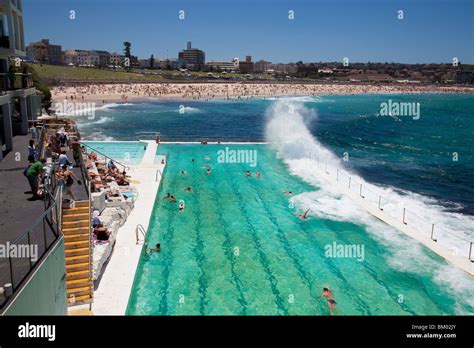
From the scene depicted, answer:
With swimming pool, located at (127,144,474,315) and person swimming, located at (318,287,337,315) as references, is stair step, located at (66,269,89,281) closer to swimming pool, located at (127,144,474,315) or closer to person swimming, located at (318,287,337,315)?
swimming pool, located at (127,144,474,315)

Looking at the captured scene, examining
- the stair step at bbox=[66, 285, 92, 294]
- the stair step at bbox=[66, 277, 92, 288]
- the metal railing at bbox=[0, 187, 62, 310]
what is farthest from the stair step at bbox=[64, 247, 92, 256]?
the metal railing at bbox=[0, 187, 62, 310]

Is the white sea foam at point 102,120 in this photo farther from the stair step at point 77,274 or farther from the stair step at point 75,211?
the stair step at point 77,274

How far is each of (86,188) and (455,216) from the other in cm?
1954

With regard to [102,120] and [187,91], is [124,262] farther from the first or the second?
[187,91]

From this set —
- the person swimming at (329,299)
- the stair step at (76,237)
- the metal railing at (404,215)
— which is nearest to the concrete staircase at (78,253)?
the stair step at (76,237)

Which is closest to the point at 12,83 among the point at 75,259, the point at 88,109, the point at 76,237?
the point at 76,237

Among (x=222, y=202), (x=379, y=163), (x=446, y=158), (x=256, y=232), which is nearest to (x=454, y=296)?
(x=256, y=232)

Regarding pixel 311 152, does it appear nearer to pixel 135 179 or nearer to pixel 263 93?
pixel 135 179

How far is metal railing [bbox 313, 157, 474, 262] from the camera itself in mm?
18214

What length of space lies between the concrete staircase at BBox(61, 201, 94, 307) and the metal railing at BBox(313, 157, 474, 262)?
13982 mm

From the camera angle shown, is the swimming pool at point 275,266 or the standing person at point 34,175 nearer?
the standing person at point 34,175

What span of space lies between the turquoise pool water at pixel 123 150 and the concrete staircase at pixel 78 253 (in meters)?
18.4

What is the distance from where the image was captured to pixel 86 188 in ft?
49.4

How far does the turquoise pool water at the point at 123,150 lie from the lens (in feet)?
108
